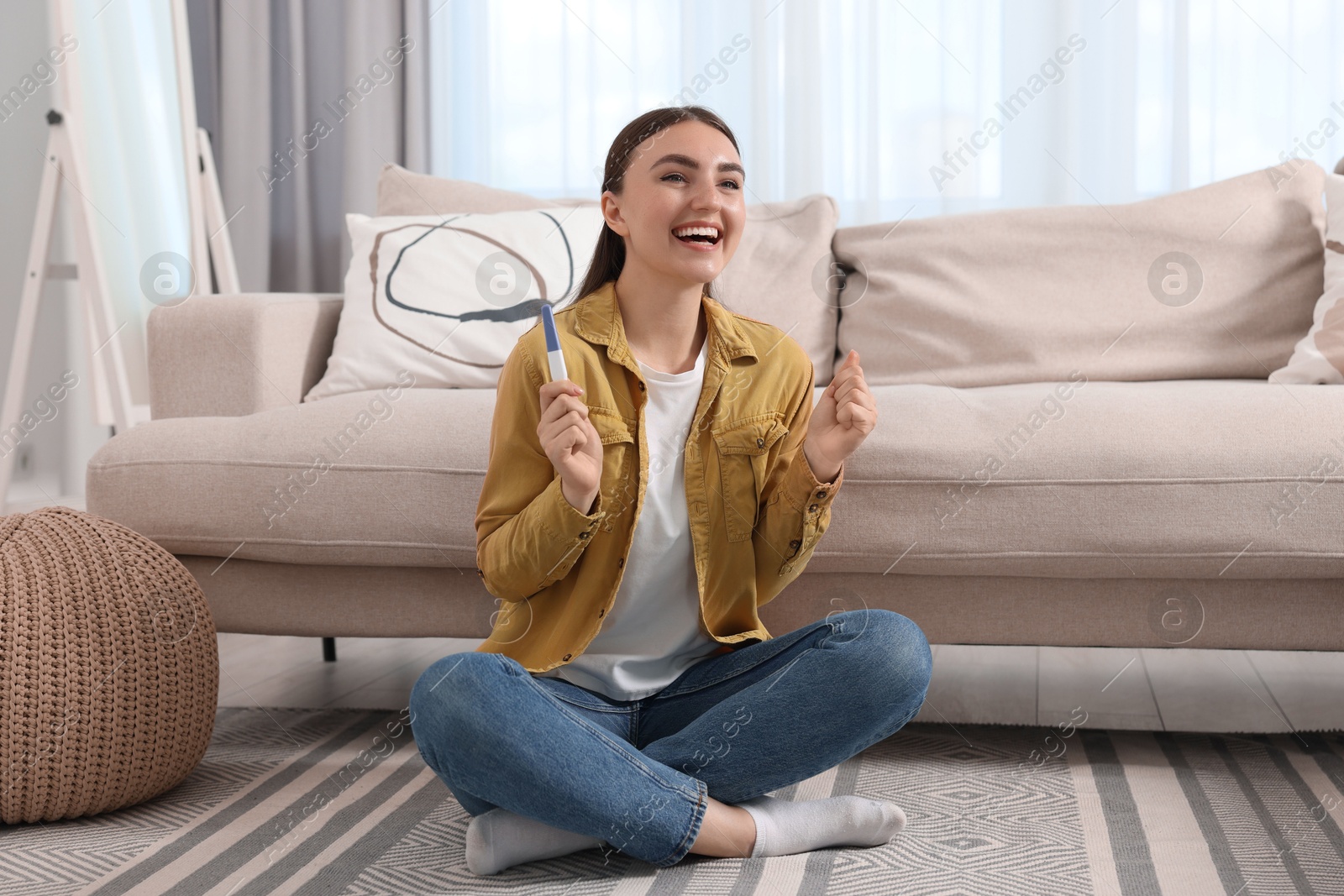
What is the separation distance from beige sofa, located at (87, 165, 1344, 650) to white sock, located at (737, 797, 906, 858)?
1.09 ft

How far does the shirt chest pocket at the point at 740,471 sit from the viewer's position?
3.71ft

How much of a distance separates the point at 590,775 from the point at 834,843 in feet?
0.84

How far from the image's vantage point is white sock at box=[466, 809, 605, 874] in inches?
39.9

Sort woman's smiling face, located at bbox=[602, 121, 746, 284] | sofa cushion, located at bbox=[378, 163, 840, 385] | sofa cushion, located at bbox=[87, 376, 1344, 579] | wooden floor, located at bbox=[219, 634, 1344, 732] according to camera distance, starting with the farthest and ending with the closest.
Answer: sofa cushion, located at bbox=[378, 163, 840, 385] → wooden floor, located at bbox=[219, 634, 1344, 732] → sofa cushion, located at bbox=[87, 376, 1344, 579] → woman's smiling face, located at bbox=[602, 121, 746, 284]

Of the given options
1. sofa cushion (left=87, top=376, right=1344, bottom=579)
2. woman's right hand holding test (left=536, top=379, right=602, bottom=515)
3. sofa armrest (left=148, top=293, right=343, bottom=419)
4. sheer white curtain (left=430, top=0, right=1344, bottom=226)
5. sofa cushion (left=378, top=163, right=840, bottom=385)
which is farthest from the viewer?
sheer white curtain (left=430, top=0, right=1344, bottom=226)

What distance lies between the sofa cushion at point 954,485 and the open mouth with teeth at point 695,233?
358 mm

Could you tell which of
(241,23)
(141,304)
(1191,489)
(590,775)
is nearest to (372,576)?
(590,775)

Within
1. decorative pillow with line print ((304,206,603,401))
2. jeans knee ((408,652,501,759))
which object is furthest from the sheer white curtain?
jeans knee ((408,652,501,759))

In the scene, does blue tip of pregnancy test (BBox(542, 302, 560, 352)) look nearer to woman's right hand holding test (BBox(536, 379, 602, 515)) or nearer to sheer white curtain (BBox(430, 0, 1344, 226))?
woman's right hand holding test (BBox(536, 379, 602, 515))

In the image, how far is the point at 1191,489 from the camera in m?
1.25

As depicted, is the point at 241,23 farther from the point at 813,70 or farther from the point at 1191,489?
the point at 1191,489

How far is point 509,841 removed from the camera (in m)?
1.01

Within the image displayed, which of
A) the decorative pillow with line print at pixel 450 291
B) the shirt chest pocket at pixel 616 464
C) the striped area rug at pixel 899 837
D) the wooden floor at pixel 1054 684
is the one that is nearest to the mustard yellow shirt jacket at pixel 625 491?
the shirt chest pocket at pixel 616 464

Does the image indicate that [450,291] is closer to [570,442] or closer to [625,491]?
[625,491]
